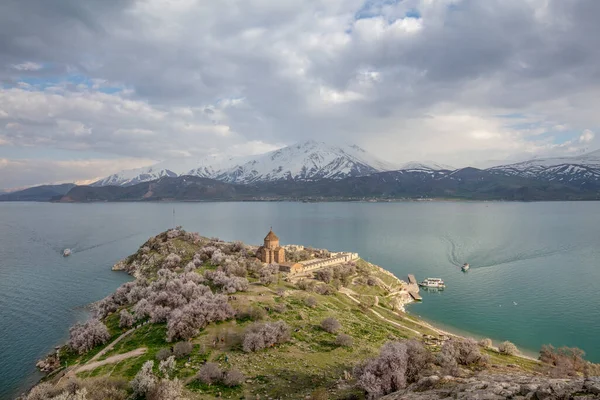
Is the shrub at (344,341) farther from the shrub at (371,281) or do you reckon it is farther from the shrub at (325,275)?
the shrub at (371,281)

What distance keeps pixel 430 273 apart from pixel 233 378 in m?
70.4

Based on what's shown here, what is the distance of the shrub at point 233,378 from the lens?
23.7 m

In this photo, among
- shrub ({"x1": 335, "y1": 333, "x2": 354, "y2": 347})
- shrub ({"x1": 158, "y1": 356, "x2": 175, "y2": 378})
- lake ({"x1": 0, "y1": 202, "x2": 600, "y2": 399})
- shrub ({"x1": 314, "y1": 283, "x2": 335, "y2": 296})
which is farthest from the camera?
shrub ({"x1": 314, "y1": 283, "x2": 335, "y2": 296})

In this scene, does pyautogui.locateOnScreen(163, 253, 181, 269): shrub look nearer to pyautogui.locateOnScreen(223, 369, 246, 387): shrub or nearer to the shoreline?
the shoreline

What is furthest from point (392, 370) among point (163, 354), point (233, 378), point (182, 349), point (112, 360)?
point (112, 360)

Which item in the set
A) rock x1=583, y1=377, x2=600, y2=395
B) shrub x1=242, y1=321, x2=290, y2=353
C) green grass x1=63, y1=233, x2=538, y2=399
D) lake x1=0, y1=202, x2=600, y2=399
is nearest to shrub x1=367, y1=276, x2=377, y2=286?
lake x1=0, y1=202, x2=600, y2=399

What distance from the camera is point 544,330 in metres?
52.5

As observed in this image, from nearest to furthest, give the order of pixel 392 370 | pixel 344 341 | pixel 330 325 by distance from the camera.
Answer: pixel 392 370 < pixel 344 341 < pixel 330 325

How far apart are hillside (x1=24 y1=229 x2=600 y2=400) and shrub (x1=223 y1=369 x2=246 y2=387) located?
0.07 metres

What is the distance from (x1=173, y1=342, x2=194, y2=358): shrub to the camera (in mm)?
28766

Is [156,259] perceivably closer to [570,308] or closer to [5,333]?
[5,333]

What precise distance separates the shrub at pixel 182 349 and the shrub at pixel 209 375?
466cm

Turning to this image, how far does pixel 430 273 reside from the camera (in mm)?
84188

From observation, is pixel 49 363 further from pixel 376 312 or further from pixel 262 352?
pixel 376 312
